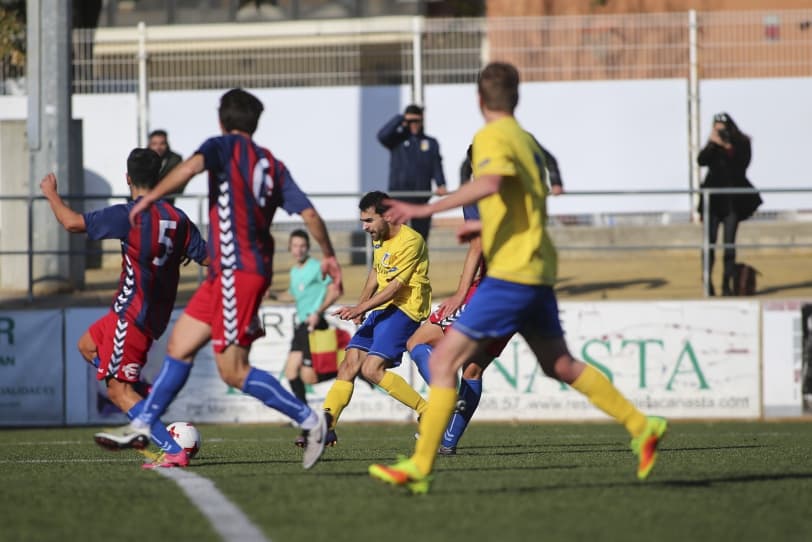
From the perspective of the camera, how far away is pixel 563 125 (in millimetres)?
21203

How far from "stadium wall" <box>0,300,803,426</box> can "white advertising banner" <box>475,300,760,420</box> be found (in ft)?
0.04

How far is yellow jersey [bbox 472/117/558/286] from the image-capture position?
6664 millimetres

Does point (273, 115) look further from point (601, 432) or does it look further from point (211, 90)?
point (601, 432)

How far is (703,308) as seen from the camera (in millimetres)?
16172

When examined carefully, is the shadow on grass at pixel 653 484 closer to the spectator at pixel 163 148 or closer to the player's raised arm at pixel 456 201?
the player's raised arm at pixel 456 201

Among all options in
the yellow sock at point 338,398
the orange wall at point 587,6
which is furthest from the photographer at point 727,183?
the orange wall at point 587,6

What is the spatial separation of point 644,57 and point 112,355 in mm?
13807

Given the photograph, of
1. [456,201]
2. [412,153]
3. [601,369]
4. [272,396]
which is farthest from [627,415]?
[412,153]

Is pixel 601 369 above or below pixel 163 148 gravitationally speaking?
below

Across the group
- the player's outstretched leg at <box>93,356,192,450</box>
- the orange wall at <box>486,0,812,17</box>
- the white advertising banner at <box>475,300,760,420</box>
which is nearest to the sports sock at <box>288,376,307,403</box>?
the white advertising banner at <box>475,300,760,420</box>

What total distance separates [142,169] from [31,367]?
8.19 metres

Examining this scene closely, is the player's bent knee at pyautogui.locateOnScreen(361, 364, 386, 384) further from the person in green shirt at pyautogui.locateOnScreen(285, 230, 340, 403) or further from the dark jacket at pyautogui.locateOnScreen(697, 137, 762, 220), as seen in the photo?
the dark jacket at pyautogui.locateOnScreen(697, 137, 762, 220)

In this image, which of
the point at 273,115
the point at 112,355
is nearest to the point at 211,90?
the point at 273,115

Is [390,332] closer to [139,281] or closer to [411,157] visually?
[139,281]
